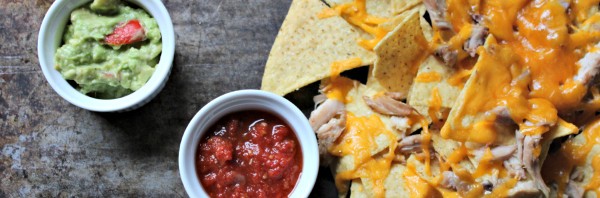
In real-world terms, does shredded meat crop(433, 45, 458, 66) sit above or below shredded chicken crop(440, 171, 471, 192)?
above

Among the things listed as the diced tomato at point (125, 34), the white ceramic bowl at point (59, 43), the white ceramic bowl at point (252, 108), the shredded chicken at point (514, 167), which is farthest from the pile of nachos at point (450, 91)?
the diced tomato at point (125, 34)

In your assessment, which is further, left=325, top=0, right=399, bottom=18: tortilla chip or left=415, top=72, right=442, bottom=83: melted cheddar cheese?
left=325, top=0, right=399, bottom=18: tortilla chip

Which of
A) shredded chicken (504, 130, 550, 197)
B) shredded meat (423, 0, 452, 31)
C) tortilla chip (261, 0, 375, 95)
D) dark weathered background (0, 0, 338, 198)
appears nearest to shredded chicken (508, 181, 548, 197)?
shredded chicken (504, 130, 550, 197)

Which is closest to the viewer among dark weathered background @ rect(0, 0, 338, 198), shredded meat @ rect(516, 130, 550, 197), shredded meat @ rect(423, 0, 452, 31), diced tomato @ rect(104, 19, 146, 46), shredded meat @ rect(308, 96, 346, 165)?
shredded meat @ rect(516, 130, 550, 197)

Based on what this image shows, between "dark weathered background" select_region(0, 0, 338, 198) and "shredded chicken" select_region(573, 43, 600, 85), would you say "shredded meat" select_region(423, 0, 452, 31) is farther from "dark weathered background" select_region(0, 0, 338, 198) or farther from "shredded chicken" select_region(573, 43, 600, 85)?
"dark weathered background" select_region(0, 0, 338, 198)

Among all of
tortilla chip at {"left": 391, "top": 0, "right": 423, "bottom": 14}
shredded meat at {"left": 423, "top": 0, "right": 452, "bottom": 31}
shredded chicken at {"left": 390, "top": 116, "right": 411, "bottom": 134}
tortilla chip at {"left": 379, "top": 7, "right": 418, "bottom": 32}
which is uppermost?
shredded meat at {"left": 423, "top": 0, "right": 452, "bottom": 31}

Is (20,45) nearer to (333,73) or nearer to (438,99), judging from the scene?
(333,73)

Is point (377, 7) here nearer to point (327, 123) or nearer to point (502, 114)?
point (327, 123)
